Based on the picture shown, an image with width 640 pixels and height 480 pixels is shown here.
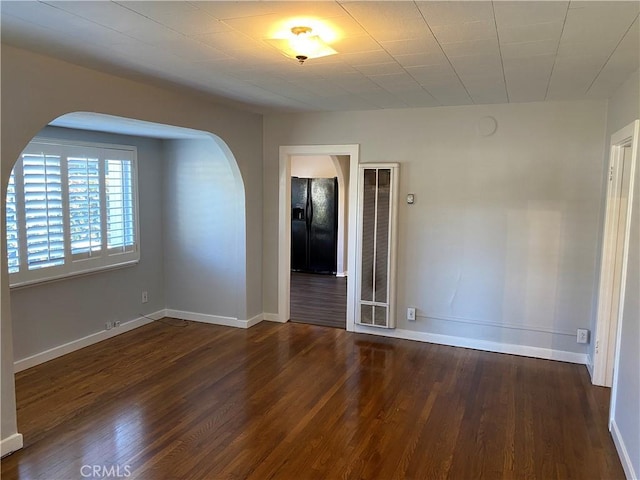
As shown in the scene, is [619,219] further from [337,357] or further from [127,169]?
[127,169]

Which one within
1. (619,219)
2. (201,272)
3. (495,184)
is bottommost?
(201,272)

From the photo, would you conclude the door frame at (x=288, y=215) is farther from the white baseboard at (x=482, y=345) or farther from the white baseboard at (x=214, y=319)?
the white baseboard at (x=482, y=345)

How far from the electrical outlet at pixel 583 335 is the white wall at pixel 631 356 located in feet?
4.04

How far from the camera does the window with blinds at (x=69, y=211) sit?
12.8 ft

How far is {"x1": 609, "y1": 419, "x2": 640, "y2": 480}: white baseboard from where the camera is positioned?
2.50 m

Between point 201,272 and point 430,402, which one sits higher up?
point 201,272

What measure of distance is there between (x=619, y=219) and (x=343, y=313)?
10.7 feet

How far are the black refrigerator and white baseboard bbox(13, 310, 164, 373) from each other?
3.40 meters

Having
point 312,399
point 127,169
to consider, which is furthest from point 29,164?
point 312,399

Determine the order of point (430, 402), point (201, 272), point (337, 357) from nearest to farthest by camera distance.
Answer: point (430, 402), point (337, 357), point (201, 272)

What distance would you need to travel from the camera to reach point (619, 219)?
3654 millimetres

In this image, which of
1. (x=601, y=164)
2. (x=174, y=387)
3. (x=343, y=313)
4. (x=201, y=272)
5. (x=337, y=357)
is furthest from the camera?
(x=343, y=313)

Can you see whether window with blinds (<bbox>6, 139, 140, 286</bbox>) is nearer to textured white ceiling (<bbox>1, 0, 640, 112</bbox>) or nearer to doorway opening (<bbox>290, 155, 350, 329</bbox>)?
textured white ceiling (<bbox>1, 0, 640, 112</bbox>)

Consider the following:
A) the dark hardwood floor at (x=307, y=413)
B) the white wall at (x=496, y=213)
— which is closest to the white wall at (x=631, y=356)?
the dark hardwood floor at (x=307, y=413)
